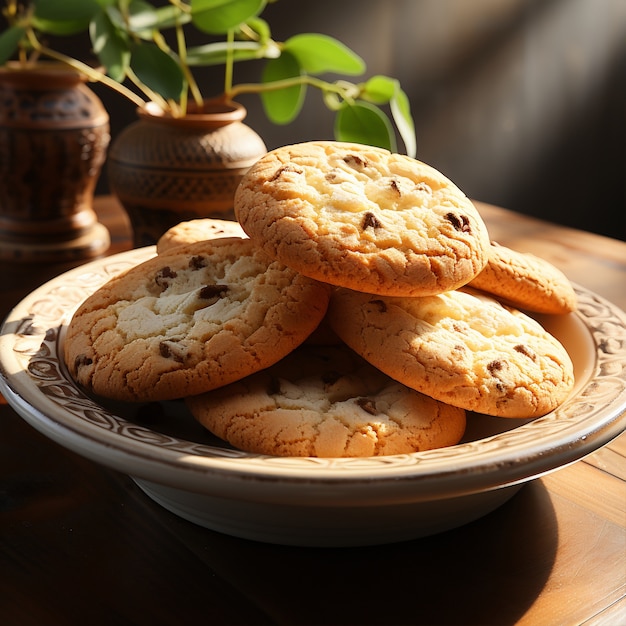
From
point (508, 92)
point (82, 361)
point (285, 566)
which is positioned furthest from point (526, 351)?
point (508, 92)

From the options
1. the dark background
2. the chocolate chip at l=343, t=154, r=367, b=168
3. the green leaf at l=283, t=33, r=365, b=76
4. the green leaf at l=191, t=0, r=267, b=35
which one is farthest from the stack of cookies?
the dark background

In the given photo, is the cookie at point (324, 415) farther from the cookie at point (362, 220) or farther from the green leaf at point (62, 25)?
the green leaf at point (62, 25)

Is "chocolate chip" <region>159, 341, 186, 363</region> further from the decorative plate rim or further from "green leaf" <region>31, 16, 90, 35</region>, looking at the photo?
"green leaf" <region>31, 16, 90, 35</region>

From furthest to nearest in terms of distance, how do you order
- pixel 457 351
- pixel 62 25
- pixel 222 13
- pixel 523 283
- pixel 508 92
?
pixel 508 92
pixel 62 25
pixel 222 13
pixel 523 283
pixel 457 351

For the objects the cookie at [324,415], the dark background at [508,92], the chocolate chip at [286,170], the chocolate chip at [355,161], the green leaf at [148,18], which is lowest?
the dark background at [508,92]

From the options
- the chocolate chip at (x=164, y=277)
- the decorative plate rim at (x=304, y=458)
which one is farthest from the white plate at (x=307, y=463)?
the chocolate chip at (x=164, y=277)

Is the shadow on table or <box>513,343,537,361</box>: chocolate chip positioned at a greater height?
<box>513,343,537,361</box>: chocolate chip

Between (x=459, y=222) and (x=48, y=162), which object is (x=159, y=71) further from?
(x=459, y=222)
